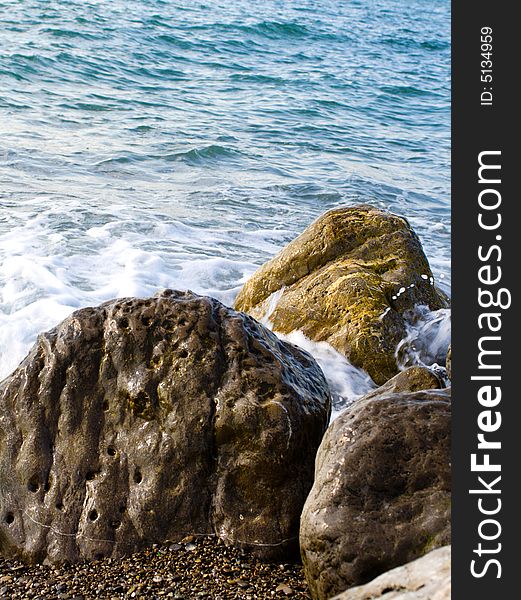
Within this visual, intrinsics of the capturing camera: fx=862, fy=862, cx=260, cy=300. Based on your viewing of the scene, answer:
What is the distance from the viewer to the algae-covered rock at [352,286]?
581cm

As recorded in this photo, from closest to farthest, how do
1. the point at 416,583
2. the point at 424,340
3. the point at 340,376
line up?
the point at 416,583 < the point at 340,376 < the point at 424,340

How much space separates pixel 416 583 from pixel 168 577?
1386 millimetres

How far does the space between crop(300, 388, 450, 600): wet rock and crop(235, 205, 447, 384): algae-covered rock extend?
2.45 meters

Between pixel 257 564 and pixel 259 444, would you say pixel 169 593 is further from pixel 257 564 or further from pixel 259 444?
pixel 259 444

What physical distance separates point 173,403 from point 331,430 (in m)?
0.80

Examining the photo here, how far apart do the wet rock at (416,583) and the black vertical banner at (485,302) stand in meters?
0.38

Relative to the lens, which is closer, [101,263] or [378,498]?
[378,498]

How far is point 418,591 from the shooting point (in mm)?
2336

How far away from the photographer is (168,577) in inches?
137

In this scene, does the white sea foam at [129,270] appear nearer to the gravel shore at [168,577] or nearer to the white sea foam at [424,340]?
the white sea foam at [424,340]

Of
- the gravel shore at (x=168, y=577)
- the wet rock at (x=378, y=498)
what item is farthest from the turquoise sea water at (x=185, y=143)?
the wet rock at (x=378, y=498)

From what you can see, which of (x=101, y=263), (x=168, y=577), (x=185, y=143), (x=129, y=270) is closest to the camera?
(x=168, y=577)

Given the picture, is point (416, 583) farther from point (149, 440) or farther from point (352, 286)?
point (352, 286)

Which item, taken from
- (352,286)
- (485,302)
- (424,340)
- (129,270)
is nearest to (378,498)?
(485,302)
